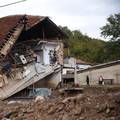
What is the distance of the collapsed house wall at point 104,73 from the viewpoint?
4628 centimetres

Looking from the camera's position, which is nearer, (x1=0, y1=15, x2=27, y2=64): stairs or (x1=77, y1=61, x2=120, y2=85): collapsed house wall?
(x1=0, y1=15, x2=27, y2=64): stairs

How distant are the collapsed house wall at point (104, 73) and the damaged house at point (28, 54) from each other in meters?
6.48

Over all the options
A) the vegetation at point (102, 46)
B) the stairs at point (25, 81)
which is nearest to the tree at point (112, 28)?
the vegetation at point (102, 46)

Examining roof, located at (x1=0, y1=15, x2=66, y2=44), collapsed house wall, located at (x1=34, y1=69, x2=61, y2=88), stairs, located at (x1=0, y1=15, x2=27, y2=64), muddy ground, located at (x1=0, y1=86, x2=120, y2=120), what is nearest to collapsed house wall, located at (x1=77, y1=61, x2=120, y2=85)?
collapsed house wall, located at (x1=34, y1=69, x2=61, y2=88)

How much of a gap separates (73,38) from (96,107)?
68290 millimetres

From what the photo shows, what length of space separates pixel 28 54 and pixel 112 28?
33.6 metres

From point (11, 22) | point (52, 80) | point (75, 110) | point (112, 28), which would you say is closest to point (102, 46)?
point (112, 28)

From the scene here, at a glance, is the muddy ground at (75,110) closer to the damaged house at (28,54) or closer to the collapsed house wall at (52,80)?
the damaged house at (28,54)

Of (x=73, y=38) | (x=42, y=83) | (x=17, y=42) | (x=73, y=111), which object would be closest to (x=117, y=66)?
(x=42, y=83)

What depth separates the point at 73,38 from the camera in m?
84.2

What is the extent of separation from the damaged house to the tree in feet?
88.3

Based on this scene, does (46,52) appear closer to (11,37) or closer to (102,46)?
(11,37)

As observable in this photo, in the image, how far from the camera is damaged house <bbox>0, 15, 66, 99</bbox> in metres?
36.3

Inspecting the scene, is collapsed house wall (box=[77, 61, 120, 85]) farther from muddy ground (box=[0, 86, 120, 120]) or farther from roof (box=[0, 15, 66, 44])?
muddy ground (box=[0, 86, 120, 120])
